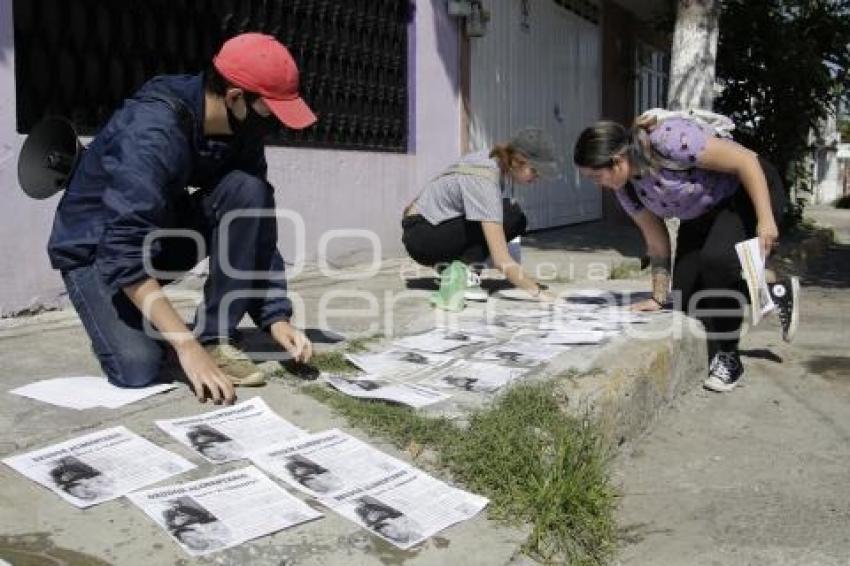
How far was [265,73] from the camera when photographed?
98.6 inches

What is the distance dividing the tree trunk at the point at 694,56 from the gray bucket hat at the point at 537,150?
3.05 meters

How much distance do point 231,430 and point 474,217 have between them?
238 cm

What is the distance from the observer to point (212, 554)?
1782mm

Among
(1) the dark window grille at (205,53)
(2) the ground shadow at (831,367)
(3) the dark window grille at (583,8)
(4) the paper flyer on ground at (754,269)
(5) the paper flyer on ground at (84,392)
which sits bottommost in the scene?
(2) the ground shadow at (831,367)

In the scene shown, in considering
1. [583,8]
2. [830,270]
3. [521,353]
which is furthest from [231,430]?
[583,8]

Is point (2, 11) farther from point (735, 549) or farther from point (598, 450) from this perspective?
point (735, 549)

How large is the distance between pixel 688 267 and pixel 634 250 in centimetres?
406

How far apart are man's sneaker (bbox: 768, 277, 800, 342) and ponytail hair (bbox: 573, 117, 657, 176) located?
0.89 meters

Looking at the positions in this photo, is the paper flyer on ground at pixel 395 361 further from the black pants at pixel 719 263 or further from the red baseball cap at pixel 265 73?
the black pants at pixel 719 263

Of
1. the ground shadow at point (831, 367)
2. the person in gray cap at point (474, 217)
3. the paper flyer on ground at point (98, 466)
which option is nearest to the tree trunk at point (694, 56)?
the person in gray cap at point (474, 217)

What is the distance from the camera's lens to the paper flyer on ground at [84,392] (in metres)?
2.54

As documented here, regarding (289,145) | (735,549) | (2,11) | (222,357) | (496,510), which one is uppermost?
(2,11)

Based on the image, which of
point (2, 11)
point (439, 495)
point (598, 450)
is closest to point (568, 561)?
point (439, 495)

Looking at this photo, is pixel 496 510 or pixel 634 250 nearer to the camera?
pixel 496 510
